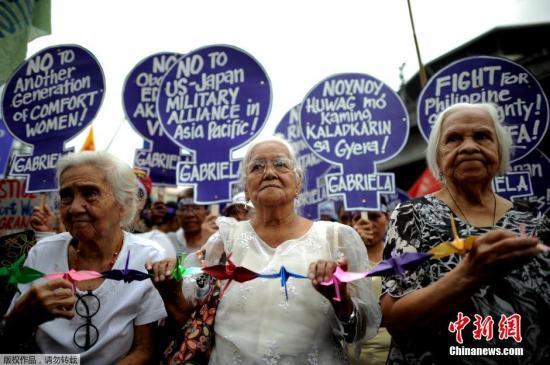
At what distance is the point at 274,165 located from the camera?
297 cm

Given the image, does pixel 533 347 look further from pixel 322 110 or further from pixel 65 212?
pixel 322 110

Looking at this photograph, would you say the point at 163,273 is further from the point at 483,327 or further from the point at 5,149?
the point at 5,149

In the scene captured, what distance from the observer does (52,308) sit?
Result: 234 centimetres

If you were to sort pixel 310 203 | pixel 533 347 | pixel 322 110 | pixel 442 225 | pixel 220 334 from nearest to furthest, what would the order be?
pixel 533 347 < pixel 442 225 < pixel 220 334 < pixel 322 110 < pixel 310 203

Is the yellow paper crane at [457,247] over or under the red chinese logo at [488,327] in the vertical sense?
over

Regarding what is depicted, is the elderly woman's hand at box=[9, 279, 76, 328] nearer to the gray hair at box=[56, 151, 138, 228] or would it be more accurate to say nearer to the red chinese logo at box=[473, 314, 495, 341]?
the gray hair at box=[56, 151, 138, 228]

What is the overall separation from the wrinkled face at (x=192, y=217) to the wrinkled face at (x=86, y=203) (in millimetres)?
2660

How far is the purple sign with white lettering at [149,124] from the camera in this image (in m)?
5.82

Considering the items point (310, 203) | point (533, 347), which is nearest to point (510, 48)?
point (310, 203)

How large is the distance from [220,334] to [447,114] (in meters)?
1.80

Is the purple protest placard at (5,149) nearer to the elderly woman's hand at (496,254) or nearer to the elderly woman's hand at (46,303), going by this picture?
the elderly woman's hand at (46,303)

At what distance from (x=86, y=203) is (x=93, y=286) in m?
0.53

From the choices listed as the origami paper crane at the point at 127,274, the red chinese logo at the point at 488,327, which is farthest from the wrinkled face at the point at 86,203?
the red chinese logo at the point at 488,327

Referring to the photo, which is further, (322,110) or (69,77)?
(322,110)
